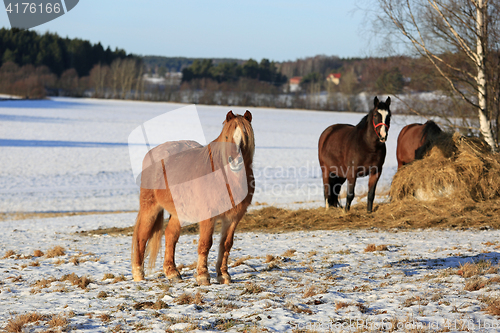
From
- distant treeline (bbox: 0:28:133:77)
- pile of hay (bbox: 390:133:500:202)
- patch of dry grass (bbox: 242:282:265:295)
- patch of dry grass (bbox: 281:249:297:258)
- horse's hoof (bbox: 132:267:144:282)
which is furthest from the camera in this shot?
distant treeline (bbox: 0:28:133:77)

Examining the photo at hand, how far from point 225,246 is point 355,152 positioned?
464 cm

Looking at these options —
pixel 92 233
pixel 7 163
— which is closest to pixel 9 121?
pixel 7 163

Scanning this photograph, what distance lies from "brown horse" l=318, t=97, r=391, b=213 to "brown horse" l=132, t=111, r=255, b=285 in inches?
158

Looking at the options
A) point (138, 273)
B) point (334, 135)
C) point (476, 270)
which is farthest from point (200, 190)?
point (334, 135)

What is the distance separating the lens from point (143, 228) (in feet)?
15.0

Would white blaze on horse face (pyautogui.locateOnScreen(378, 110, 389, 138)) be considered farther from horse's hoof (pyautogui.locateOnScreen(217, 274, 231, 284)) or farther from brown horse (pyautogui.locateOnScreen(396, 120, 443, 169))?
horse's hoof (pyautogui.locateOnScreen(217, 274, 231, 284))

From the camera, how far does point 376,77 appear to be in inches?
433

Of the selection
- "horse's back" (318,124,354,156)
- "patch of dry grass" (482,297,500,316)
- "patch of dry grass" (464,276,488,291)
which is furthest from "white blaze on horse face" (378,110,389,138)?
"patch of dry grass" (482,297,500,316)

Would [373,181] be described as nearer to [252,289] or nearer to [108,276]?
[252,289]

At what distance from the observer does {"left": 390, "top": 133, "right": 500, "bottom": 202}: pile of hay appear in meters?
8.44

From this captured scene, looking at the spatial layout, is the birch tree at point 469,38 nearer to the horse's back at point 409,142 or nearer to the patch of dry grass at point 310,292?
the horse's back at point 409,142

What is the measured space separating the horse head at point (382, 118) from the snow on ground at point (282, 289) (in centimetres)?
177

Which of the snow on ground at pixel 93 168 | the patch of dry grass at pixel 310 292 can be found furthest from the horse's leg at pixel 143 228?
the snow on ground at pixel 93 168

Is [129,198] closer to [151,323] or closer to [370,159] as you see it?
[370,159]
